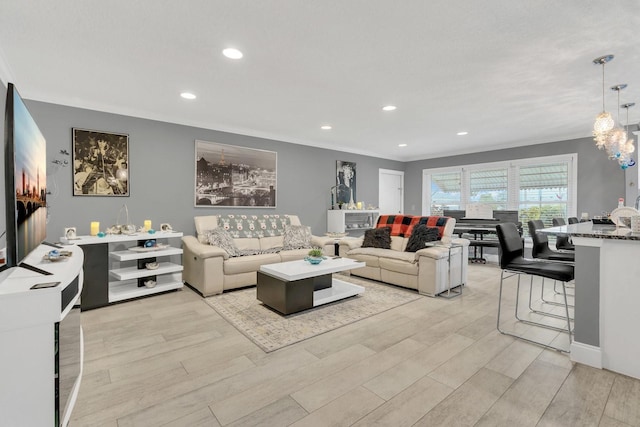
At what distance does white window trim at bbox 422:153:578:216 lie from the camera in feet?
18.3

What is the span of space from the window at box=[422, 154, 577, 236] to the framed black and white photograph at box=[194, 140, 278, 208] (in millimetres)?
4273

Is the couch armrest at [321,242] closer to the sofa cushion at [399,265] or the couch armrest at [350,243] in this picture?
the couch armrest at [350,243]

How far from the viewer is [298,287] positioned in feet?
10.3

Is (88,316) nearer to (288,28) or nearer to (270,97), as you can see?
(270,97)

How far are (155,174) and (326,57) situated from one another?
3.01m

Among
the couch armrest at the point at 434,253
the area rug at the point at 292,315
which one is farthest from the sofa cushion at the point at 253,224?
the couch armrest at the point at 434,253

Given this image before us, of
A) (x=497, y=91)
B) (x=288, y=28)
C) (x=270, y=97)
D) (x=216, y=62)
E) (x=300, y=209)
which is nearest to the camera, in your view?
(x=288, y=28)

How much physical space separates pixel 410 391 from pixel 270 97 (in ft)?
10.7

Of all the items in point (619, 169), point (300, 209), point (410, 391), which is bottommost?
point (410, 391)

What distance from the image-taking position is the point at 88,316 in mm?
3117

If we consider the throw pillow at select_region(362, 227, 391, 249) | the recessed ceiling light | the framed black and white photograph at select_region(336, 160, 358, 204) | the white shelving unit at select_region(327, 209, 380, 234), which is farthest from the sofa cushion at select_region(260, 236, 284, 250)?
the recessed ceiling light

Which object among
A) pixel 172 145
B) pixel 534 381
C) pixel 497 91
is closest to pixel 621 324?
pixel 534 381

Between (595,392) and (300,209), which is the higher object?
(300,209)

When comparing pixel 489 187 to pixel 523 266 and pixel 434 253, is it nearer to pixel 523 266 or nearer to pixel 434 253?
pixel 434 253
